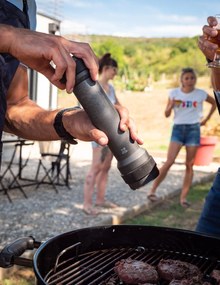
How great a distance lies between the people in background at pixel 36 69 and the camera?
1318 mm

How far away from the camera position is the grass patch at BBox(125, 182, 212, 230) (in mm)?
5805

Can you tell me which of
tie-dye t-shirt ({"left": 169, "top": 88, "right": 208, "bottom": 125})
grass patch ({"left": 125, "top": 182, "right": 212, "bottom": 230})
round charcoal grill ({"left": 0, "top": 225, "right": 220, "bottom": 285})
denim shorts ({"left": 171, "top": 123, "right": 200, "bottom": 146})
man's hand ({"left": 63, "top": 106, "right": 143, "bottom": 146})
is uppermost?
man's hand ({"left": 63, "top": 106, "right": 143, "bottom": 146})

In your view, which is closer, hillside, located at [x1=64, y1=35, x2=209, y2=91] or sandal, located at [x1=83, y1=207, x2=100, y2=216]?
sandal, located at [x1=83, y1=207, x2=100, y2=216]

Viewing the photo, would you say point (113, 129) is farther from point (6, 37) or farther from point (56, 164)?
point (56, 164)

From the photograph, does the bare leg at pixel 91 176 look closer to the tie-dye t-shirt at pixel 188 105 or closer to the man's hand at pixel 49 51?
the tie-dye t-shirt at pixel 188 105

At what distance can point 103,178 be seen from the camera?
251 inches

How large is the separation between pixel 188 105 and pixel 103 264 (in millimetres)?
5233

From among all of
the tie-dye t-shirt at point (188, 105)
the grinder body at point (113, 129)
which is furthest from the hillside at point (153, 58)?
the grinder body at point (113, 129)

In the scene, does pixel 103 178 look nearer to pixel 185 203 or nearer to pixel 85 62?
pixel 185 203

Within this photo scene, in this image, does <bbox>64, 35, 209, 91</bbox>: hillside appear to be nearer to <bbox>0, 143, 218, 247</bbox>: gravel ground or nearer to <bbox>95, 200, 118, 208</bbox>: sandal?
<bbox>0, 143, 218, 247</bbox>: gravel ground

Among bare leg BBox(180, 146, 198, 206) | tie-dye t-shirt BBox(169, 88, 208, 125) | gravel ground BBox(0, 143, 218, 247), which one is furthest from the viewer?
tie-dye t-shirt BBox(169, 88, 208, 125)

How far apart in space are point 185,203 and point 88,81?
18.7ft

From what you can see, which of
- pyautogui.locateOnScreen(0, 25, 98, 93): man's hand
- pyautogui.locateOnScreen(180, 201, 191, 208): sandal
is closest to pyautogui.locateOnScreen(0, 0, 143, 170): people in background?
pyautogui.locateOnScreen(0, 25, 98, 93): man's hand

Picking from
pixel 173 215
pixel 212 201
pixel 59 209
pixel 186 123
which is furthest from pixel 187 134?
pixel 212 201
